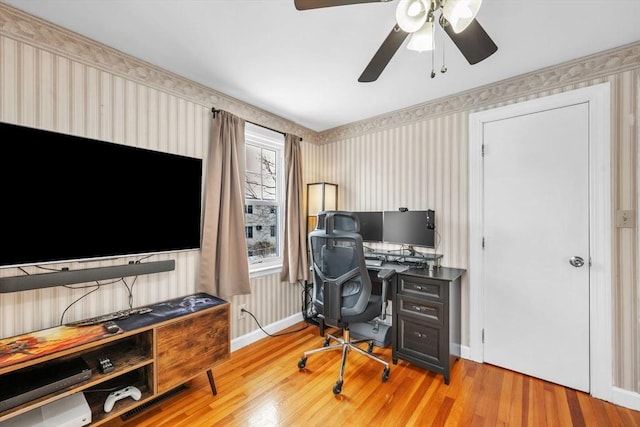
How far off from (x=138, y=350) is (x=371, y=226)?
2414 millimetres

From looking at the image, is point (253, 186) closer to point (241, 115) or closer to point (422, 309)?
point (241, 115)

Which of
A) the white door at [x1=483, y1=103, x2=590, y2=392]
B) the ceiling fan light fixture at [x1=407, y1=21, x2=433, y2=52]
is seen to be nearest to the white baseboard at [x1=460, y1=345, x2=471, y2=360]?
the white door at [x1=483, y1=103, x2=590, y2=392]

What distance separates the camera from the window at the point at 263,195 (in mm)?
3023

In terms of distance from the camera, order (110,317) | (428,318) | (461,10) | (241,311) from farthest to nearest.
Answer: (241,311), (428,318), (110,317), (461,10)

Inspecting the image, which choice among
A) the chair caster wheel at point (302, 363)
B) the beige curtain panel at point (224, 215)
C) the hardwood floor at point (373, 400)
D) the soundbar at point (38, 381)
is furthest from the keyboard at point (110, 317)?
the chair caster wheel at point (302, 363)

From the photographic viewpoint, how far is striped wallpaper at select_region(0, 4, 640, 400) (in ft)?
5.32

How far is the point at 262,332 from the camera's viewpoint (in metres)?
2.90

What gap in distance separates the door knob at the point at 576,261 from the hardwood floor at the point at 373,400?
97cm

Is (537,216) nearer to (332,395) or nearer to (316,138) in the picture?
(332,395)

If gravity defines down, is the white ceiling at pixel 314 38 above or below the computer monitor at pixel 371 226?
above

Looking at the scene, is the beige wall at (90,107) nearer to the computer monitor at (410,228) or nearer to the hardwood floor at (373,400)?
the hardwood floor at (373,400)

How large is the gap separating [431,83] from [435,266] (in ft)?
5.61

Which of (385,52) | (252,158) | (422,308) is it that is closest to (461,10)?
(385,52)

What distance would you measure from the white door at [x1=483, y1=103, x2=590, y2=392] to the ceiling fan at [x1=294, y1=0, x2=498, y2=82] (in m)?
1.22
